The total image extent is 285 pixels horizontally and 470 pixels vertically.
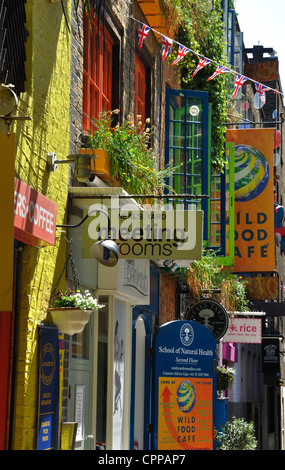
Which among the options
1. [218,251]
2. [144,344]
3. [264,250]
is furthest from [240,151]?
[144,344]

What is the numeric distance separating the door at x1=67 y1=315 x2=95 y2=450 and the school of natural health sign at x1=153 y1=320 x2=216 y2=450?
105 inches

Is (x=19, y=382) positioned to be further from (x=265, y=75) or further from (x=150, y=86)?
(x=265, y=75)

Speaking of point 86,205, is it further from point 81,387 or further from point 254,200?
point 254,200

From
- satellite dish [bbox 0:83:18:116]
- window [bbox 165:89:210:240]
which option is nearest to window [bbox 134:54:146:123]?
window [bbox 165:89:210:240]

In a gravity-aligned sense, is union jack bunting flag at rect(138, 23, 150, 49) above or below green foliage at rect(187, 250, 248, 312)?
above

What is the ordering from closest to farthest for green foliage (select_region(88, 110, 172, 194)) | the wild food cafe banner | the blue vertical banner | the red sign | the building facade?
the red sign < the building facade < the blue vertical banner < green foliage (select_region(88, 110, 172, 194)) < the wild food cafe banner

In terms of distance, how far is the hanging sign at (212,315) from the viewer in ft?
52.7

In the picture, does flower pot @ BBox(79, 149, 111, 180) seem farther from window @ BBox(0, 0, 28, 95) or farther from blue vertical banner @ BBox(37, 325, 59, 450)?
blue vertical banner @ BBox(37, 325, 59, 450)

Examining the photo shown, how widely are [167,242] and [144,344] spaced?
15.0 ft

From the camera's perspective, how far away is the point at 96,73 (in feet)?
37.1

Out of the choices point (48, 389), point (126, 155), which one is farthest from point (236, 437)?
point (48, 389)

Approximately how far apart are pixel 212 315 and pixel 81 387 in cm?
653

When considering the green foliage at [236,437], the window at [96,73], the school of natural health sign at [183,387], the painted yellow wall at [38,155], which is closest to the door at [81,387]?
the painted yellow wall at [38,155]

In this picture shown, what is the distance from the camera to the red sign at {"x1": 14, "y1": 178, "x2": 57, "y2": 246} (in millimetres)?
7219
